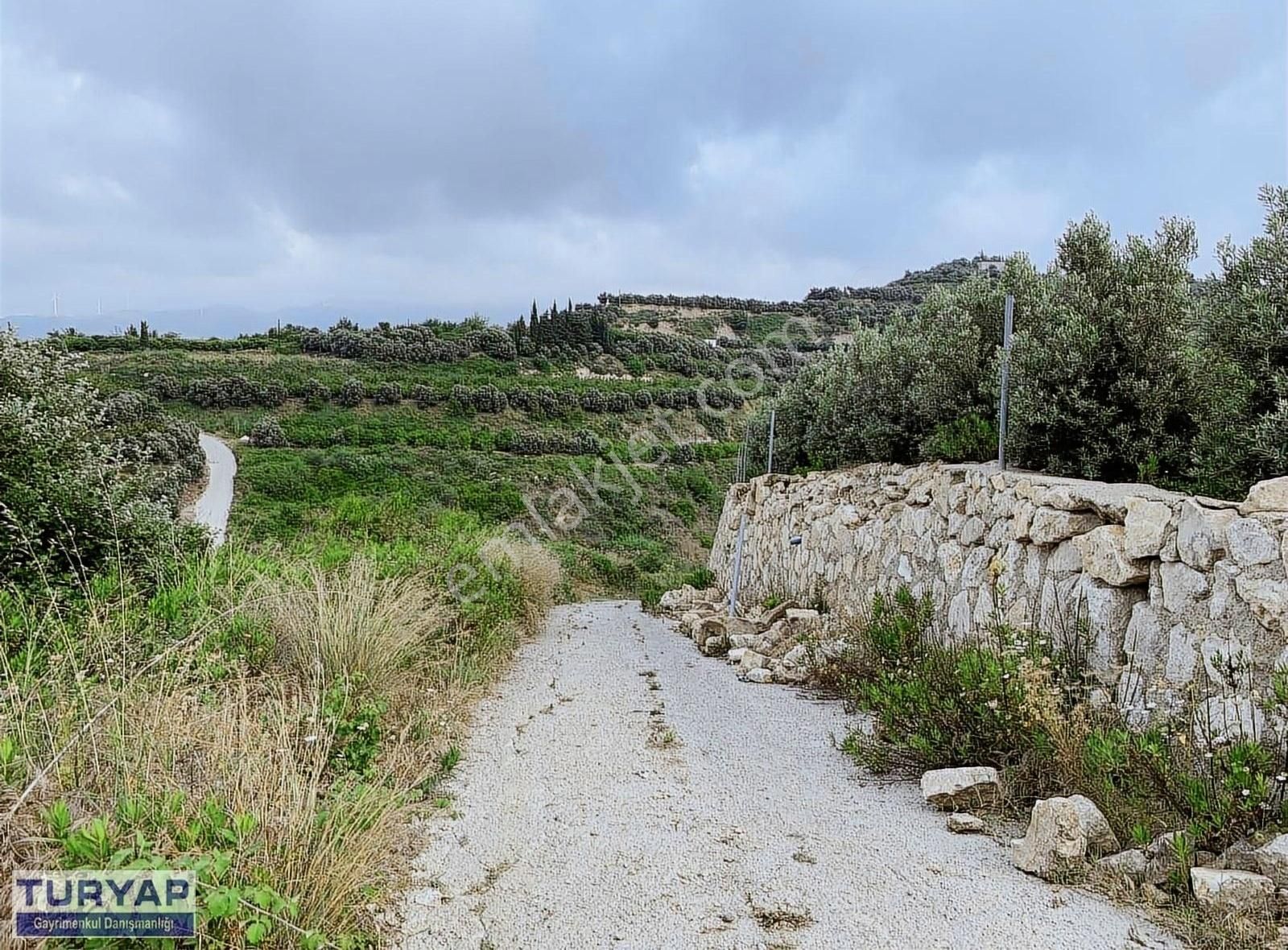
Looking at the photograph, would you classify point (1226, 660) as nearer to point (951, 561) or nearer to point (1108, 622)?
point (1108, 622)

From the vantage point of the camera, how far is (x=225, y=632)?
422 cm

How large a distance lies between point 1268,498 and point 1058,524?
116 centimetres

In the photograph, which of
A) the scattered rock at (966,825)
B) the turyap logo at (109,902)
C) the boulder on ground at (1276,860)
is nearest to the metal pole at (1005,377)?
the scattered rock at (966,825)

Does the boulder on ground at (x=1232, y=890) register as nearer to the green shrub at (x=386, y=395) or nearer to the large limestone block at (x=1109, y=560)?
the large limestone block at (x=1109, y=560)

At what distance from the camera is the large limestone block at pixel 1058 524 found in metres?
4.03

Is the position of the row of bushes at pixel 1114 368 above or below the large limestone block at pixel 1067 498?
above

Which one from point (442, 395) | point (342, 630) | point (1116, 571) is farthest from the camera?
point (442, 395)

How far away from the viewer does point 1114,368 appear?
507 centimetres

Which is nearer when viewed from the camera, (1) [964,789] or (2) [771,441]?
(1) [964,789]

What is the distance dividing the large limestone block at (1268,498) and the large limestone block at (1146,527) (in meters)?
0.32

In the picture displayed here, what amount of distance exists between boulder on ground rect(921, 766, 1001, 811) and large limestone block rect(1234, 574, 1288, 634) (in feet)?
3.78

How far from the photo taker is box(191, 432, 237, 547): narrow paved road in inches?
639

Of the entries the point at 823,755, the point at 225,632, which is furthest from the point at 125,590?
the point at 823,755

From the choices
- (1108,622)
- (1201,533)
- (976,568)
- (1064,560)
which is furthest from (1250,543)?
(976,568)
